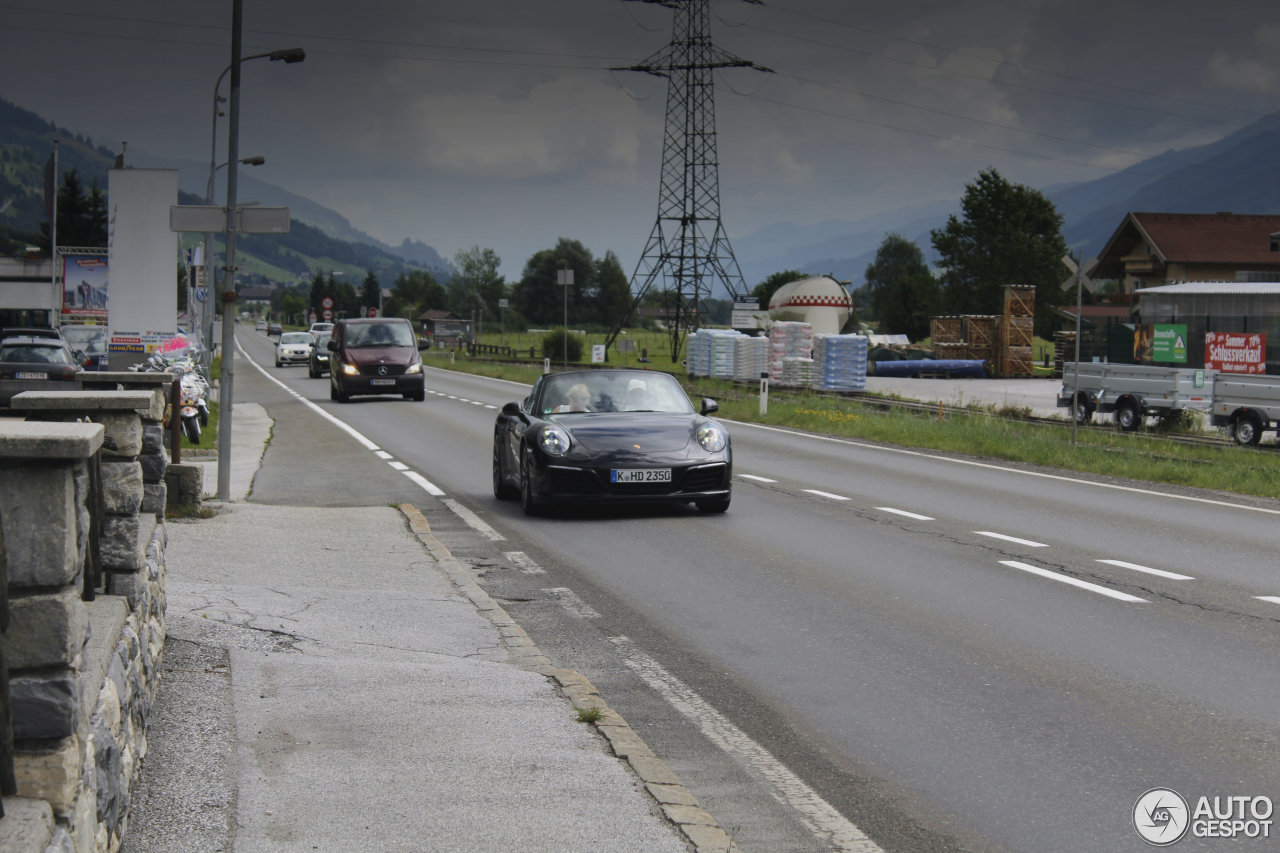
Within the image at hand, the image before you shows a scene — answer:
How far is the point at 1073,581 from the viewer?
9609 millimetres

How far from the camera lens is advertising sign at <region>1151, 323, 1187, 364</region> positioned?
37.1 m

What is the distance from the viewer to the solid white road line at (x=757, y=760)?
4.57 meters

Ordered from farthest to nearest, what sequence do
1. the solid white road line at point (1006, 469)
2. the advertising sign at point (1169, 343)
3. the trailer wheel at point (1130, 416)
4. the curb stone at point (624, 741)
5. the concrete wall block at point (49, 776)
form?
the advertising sign at point (1169, 343), the trailer wheel at point (1130, 416), the solid white road line at point (1006, 469), the curb stone at point (624, 741), the concrete wall block at point (49, 776)

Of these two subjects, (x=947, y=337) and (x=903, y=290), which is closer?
(x=947, y=337)

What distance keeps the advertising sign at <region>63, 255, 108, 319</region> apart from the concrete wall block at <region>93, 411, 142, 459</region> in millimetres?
60187

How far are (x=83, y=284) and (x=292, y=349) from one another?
37.8 ft

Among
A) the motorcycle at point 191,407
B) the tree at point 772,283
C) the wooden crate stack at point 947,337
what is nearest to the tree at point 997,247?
the wooden crate stack at point 947,337

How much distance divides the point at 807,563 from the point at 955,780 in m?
5.26

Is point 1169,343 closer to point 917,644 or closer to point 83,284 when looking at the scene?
point 917,644

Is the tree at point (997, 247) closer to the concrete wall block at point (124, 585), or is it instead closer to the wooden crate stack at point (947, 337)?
the wooden crate stack at point (947, 337)

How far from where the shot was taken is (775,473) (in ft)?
58.9

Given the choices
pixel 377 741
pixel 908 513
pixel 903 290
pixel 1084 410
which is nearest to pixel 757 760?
pixel 377 741

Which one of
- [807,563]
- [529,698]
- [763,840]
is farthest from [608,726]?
[807,563]

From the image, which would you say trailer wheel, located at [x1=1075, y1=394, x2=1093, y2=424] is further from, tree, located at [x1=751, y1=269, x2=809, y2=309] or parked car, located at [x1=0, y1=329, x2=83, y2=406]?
tree, located at [x1=751, y1=269, x2=809, y2=309]
